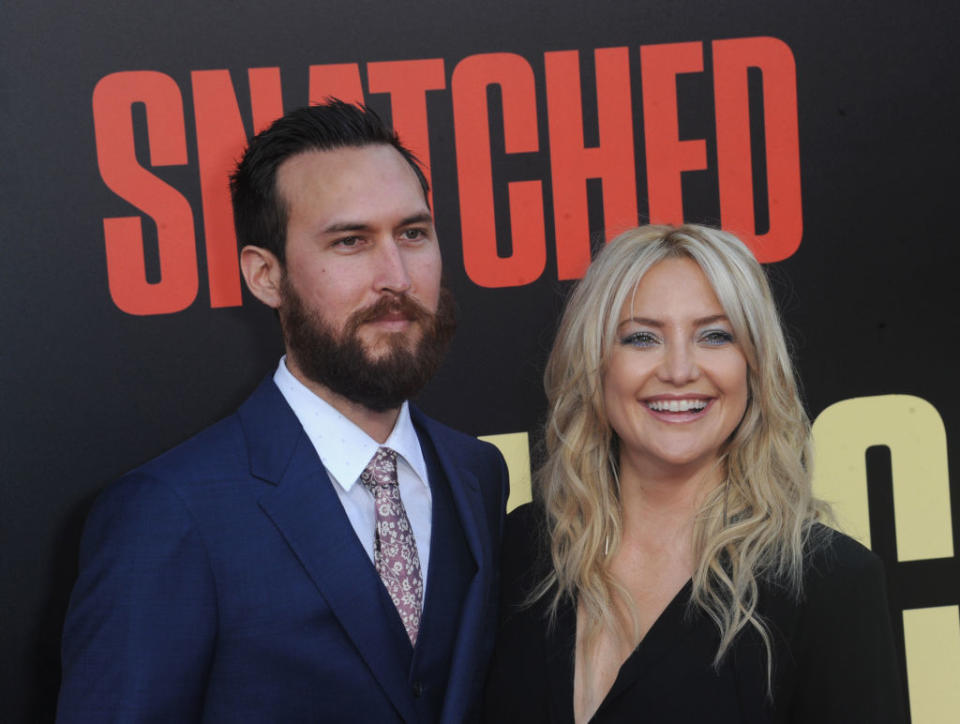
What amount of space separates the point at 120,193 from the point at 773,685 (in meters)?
1.80

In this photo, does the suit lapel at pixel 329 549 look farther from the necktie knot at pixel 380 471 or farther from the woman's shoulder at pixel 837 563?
the woman's shoulder at pixel 837 563

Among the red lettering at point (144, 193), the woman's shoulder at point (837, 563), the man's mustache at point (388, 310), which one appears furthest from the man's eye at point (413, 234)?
the woman's shoulder at point (837, 563)

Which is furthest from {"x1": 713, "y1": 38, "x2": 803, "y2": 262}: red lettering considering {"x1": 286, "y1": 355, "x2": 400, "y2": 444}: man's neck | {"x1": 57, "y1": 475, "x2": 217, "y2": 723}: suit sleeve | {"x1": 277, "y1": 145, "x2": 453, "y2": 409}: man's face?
{"x1": 57, "y1": 475, "x2": 217, "y2": 723}: suit sleeve

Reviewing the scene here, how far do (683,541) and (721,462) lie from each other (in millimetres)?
183

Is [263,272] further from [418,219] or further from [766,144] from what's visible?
[766,144]

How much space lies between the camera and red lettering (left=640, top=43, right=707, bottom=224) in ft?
8.96

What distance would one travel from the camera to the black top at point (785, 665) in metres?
1.76

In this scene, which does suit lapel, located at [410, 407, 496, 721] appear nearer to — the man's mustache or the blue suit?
the blue suit

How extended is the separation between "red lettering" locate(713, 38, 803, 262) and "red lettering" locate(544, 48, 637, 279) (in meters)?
0.27

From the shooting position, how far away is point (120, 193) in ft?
7.95

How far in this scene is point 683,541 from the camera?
2029mm

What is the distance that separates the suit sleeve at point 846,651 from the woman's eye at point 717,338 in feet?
1.51

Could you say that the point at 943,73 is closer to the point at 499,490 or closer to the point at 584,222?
the point at 584,222

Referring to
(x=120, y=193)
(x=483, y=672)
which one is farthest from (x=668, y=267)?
(x=120, y=193)
